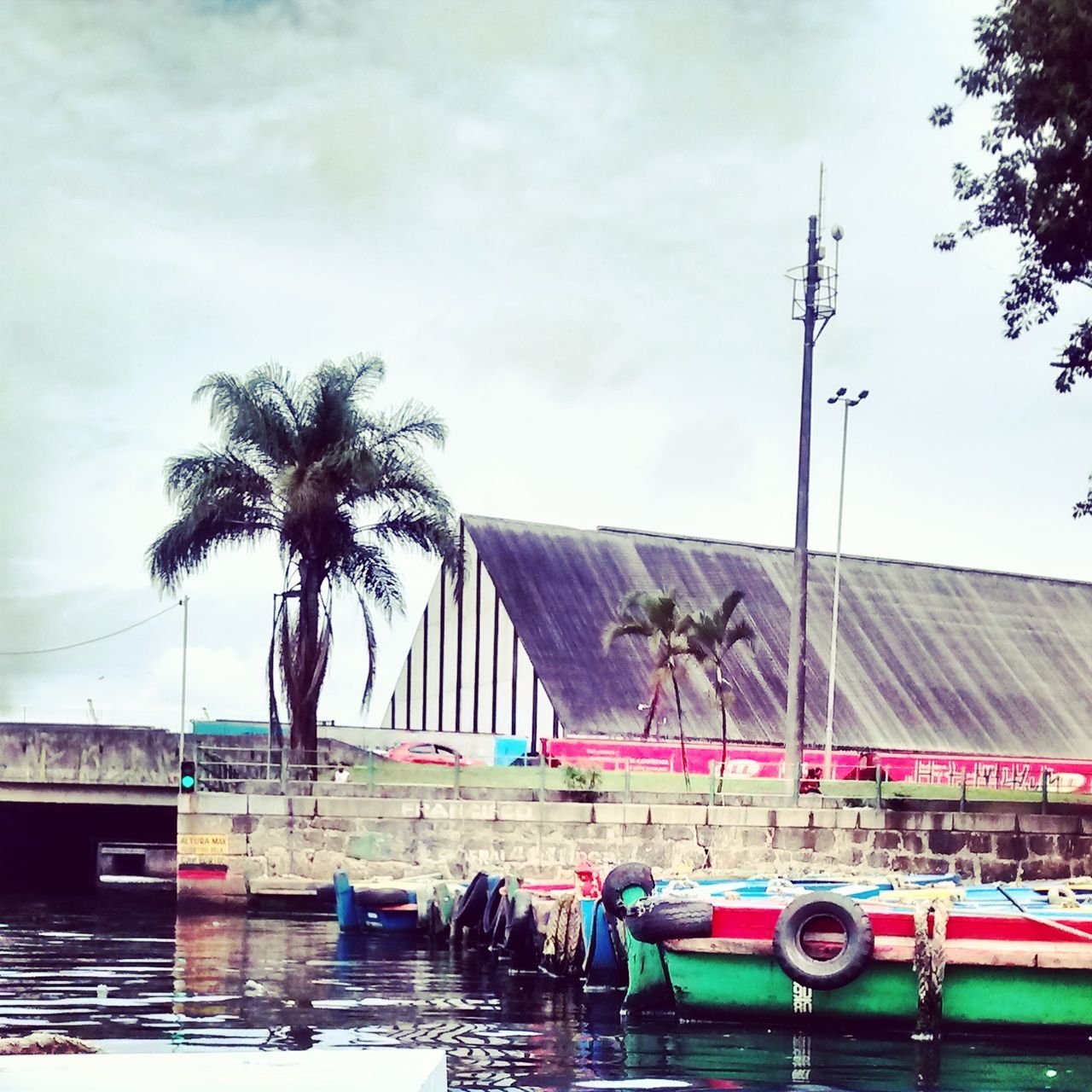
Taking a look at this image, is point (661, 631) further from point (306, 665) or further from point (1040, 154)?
point (1040, 154)

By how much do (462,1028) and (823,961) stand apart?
3.38 metres

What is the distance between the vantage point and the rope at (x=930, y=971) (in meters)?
14.7

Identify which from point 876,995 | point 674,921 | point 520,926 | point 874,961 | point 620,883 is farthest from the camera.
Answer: point 520,926

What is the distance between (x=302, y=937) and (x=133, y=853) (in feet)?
103

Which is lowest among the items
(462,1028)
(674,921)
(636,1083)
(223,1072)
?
(462,1028)

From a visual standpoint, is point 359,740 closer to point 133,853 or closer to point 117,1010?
point 133,853

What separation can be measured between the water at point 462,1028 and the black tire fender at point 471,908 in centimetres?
243

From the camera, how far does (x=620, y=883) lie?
18.8 m

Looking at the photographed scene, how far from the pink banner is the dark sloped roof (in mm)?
7970

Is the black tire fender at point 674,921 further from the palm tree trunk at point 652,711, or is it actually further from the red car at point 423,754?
the palm tree trunk at point 652,711

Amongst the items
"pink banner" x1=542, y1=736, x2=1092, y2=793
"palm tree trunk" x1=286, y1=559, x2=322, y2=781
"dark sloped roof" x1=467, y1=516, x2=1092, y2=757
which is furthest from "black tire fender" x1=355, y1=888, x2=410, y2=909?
"dark sloped roof" x1=467, y1=516, x2=1092, y2=757

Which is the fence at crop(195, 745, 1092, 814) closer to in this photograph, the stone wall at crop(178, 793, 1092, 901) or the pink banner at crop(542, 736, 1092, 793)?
the stone wall at crop(178, 793, 1092, 901)

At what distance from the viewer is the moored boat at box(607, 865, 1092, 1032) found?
48.2 feet

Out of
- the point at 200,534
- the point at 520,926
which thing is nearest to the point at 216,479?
the point at 200,534
